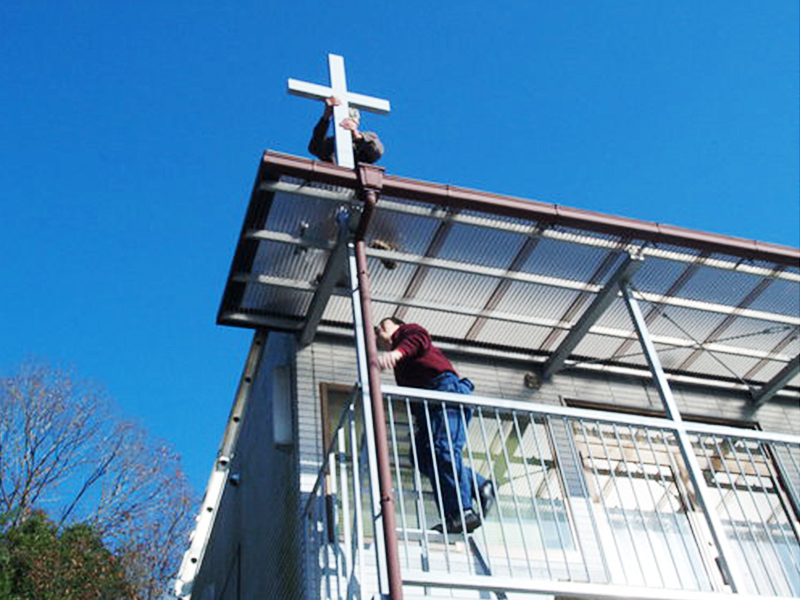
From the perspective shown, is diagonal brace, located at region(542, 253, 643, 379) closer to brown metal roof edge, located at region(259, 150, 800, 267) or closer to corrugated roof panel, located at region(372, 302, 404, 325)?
brown metal roof edge, located at region(259, 150, 800, 267)

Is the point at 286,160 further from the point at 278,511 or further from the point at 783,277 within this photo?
the point at 783,277

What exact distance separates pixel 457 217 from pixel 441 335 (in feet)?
6.09

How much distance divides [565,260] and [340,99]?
8.85ft

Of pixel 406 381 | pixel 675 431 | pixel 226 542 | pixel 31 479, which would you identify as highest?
pixel 31 479

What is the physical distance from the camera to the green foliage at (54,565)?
19844mm

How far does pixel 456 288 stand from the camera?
8.12 meters

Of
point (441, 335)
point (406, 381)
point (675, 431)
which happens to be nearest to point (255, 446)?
point (441, 335)

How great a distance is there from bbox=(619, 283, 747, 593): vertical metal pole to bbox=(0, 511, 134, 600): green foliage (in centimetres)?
1585

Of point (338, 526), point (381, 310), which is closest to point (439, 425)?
point (338, 526)

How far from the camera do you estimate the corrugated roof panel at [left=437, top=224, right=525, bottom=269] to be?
7.40 meters

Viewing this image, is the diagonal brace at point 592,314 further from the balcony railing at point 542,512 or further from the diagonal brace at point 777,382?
the diagonal brace at point 777,382

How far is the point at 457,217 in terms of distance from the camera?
7203mm

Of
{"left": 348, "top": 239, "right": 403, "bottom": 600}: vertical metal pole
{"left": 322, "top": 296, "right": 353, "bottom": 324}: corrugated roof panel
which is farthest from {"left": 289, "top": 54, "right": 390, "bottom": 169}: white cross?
{"left": 348, "top": 239, "right": 403, "bottom": 600}: vertical metal pole

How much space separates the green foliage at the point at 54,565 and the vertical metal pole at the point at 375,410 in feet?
50.6
